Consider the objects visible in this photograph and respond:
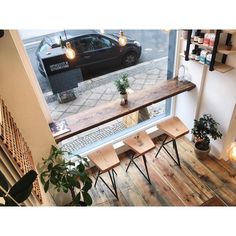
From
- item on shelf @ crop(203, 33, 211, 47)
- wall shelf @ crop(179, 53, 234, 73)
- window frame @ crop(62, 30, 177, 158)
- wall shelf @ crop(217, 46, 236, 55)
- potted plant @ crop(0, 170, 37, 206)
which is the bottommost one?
window frame @ crop(62, 30, 177, 158)

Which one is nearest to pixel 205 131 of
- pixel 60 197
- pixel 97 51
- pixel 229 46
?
pixel 229 46

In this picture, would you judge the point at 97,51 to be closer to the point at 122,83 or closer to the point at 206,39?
the point at 122,83

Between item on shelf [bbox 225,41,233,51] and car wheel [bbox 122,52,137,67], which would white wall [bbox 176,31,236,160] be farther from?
car wheel [bbox 122,52,137,67]

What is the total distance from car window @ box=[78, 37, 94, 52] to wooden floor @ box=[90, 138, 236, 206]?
188cm

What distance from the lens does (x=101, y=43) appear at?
304 centimetres

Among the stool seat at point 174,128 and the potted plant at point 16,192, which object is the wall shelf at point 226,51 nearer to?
the stool seat at point 174,128

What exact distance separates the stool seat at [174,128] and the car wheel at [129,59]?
1.05 meters

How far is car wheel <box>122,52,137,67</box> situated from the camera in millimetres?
3293

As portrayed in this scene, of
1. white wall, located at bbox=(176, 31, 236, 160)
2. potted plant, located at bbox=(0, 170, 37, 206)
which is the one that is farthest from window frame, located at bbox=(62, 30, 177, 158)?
potted plant, located at bbox=(0, 170, 37, 206)
